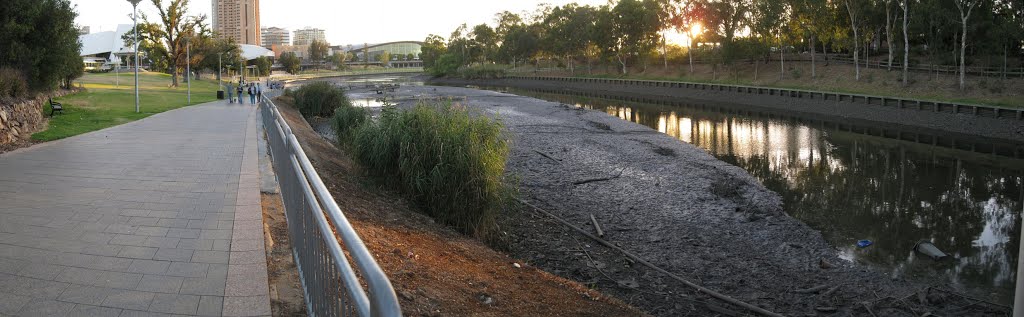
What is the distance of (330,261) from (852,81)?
5193 centimetres

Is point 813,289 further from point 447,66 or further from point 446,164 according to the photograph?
point 447,66

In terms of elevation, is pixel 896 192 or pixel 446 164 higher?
pixel 446 164

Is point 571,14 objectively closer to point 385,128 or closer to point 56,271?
point 385,128

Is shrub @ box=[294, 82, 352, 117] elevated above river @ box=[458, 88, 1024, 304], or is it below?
above

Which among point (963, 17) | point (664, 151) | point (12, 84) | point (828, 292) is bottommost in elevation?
point (828, 292)

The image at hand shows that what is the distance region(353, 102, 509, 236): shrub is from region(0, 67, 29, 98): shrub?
11.9 m

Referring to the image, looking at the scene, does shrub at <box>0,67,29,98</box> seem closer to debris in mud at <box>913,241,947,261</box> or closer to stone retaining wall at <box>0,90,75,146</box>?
stone retaining wall at <box>0,90,75,146</box>

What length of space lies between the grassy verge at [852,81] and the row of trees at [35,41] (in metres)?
36.8

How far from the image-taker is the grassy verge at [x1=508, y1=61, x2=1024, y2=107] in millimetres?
37875

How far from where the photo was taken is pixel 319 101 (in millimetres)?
36938

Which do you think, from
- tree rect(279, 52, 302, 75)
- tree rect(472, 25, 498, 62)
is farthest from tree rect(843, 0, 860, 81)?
tree rect(279, 52, 302, 75)

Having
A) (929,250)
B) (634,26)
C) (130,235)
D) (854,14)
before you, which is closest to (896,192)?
(929,250)

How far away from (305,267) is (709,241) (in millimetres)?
9350

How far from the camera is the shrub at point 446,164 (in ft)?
38.5
